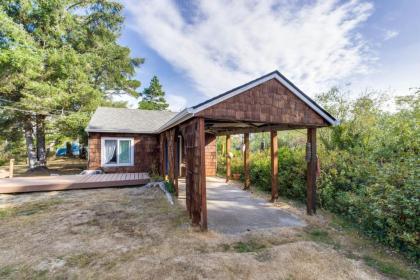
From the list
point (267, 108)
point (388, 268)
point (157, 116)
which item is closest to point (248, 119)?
point (267, 108)

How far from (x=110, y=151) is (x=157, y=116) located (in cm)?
403

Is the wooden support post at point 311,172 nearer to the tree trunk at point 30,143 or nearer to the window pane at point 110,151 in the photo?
the window pane at point 110,151

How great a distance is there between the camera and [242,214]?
551cm

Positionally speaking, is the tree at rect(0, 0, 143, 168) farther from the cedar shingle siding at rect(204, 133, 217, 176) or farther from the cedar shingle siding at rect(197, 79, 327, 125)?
the cedar shingle siding at rect(197, 79, 327, 125)

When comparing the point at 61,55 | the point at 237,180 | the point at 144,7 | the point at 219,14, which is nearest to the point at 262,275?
the point at 237,180

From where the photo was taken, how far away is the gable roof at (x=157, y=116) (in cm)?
459

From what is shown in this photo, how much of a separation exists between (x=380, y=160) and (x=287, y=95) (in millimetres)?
2987

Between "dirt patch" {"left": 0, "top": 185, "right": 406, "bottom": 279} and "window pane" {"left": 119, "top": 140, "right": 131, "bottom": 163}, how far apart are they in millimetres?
5145

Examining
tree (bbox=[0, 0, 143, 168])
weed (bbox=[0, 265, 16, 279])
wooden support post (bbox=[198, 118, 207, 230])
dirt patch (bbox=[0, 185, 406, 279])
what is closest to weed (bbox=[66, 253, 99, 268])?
dirt patch (bbox=[0, 185, 406, 279])

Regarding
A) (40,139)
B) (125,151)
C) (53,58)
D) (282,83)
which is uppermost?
(53,58)

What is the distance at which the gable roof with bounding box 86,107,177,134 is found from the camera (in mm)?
10219

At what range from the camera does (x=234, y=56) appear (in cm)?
1377

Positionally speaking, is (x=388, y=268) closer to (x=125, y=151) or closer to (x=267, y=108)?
(x=267, y=108)

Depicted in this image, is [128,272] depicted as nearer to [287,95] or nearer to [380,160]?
[287,95]
